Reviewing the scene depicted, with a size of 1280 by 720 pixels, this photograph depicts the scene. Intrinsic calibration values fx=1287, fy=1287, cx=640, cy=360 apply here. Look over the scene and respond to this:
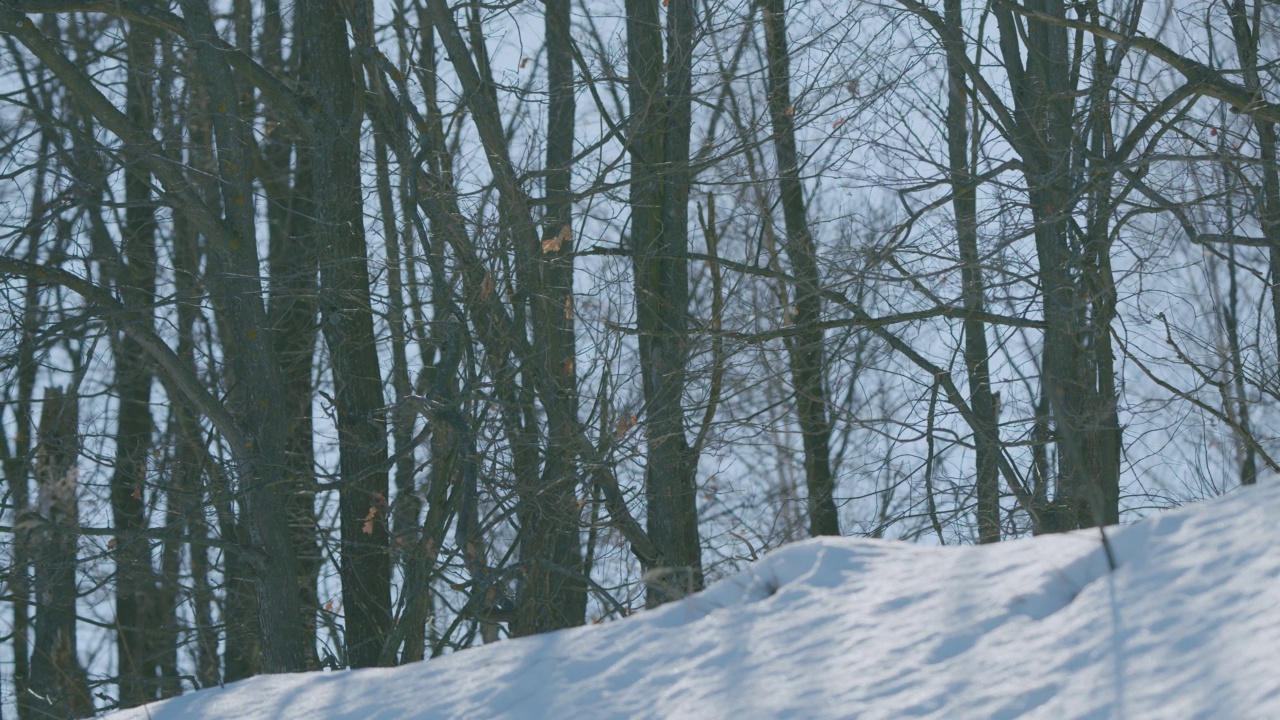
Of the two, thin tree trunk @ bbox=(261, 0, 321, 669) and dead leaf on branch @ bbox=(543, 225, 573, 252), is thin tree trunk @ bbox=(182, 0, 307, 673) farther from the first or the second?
dead leaf on branch @ bbox=(543, 225, 573, 252)

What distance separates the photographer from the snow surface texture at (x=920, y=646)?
113 inches

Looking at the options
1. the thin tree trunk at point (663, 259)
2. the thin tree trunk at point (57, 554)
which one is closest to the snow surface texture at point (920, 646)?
the thin tree trunk at point (57, 554)

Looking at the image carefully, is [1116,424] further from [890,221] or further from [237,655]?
[237,655]

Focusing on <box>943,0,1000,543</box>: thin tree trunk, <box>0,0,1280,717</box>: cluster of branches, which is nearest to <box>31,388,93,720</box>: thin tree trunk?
<box>0,0,1280,717</box>: cluster of branches

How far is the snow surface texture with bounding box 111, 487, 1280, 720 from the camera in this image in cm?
286

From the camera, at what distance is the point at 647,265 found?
29.3 feet

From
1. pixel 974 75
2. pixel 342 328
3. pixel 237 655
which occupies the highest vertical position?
pixel 974 75

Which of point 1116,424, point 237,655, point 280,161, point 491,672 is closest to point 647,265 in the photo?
point 1116,424

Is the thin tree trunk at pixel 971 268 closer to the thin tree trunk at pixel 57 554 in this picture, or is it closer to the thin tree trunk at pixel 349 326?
the thin tree trunk at pixel 349 326

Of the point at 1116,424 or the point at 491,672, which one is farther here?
the point at 1116,424

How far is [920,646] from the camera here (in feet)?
10.8

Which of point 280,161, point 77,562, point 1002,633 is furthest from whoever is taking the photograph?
point 280,161

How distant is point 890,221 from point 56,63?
5739mm

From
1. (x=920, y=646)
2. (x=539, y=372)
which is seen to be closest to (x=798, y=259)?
(x=539, y=372)
